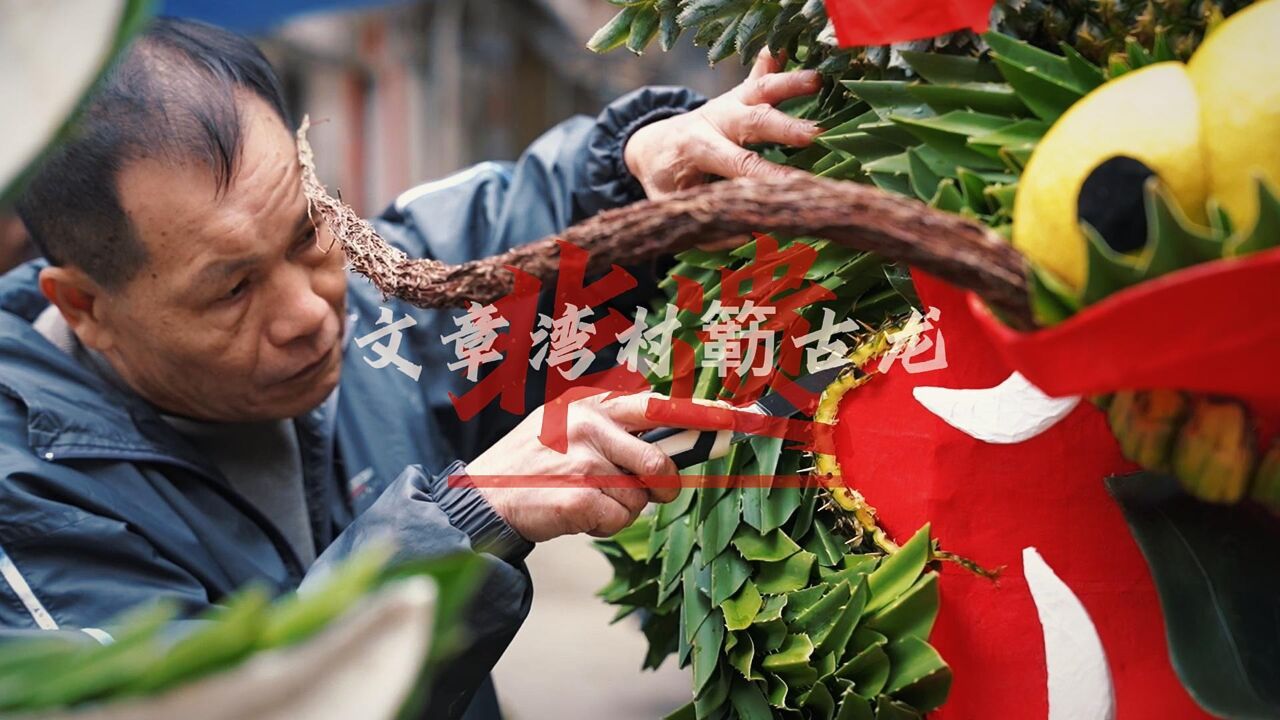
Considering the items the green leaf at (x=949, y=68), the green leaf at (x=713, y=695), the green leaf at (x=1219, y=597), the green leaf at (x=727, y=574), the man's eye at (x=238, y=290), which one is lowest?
→ the green leaf at (x=713, y=695)

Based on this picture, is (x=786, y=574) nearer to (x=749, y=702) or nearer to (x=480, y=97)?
(x=749, y=702)

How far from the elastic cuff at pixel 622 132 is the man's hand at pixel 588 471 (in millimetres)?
368

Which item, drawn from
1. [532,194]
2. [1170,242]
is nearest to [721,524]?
[1170,242]

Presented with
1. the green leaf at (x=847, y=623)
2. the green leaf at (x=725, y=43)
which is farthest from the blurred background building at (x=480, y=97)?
the green leaf at (x=725, y=43)

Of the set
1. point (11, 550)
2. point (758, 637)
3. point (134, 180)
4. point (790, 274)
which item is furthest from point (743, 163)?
point (11, 550)

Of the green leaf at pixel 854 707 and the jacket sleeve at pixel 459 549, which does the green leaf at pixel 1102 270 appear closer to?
the green leaf at pixel 854 707

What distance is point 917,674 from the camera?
2.50 ft

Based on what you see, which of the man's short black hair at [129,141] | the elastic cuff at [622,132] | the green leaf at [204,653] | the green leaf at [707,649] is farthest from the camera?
the elastic cuff at [622,132]

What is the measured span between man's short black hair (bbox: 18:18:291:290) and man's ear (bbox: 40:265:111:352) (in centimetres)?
2

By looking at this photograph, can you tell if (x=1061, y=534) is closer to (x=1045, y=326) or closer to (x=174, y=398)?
(x=1045, y=326)

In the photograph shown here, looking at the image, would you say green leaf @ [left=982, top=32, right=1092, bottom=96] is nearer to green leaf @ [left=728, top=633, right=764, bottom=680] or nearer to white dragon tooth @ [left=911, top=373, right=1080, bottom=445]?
white dragon tooth @ [left=911, top=373, right=1080, bottom=445]

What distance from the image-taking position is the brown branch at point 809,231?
55cm

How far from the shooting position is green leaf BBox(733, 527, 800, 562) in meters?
0.87

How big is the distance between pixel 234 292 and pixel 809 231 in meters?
0.69
